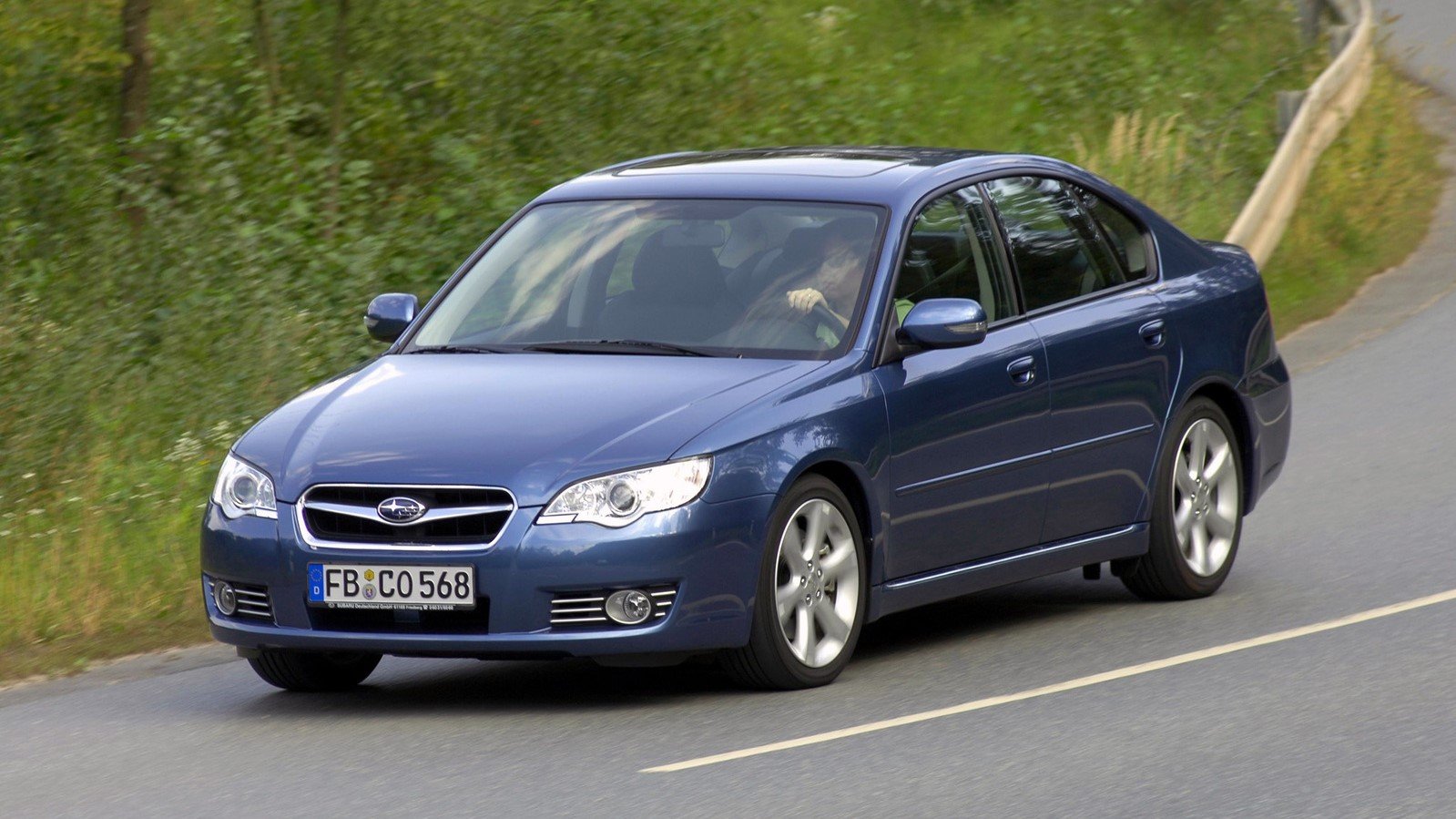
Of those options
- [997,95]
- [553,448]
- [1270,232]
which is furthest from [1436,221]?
[553,448]

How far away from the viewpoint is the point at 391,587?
709 cm

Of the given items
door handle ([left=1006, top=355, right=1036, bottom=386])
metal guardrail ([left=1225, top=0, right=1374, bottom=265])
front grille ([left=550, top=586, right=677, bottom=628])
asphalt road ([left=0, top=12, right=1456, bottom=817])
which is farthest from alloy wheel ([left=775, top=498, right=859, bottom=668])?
metal guardrail ([left=1225, top=0, right=1374, bottom=265])

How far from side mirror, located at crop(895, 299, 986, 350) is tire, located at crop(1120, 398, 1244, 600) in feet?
5.28

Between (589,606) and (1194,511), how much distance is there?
3.30 metres

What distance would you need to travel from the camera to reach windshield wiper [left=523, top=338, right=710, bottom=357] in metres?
7.89

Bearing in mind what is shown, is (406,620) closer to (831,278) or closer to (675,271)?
(675,271)

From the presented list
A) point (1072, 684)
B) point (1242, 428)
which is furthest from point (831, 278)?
point (1242, 428)

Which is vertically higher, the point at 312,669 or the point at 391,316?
the point at 391,316

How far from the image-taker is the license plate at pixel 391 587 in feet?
23.1

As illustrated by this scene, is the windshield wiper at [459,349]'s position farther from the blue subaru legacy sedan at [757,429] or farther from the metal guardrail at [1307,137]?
the metal guardrail at [1307,137]

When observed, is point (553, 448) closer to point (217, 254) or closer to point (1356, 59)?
point (217, 254)

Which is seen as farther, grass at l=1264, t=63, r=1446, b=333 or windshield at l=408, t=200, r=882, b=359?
grass at l=1264, t=63, r=1446, b=333

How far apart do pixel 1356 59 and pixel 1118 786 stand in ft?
54.5

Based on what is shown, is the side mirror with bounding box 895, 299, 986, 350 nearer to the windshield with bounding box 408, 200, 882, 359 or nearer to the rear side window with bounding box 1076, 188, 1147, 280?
the windshield with bounding box 408, 200, 882, 359
